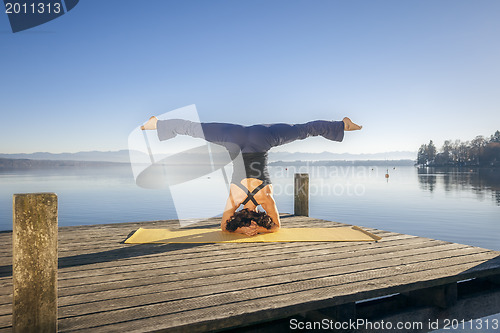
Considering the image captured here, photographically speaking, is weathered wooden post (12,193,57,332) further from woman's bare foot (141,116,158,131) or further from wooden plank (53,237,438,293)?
woman's bare foot (141,116,158,131)

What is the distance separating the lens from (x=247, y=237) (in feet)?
20.1

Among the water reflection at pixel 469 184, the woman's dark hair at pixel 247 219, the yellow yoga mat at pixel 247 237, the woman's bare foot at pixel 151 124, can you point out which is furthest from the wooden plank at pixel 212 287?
the water reflection at pixel 469 184

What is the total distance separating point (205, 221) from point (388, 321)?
469cm

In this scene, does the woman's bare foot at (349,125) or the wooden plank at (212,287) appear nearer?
the wooden plank at (212,287)

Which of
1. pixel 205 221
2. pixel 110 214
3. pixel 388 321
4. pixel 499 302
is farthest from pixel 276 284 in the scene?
pixel 110 214

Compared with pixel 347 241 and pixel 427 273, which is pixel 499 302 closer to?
pixel 427 273

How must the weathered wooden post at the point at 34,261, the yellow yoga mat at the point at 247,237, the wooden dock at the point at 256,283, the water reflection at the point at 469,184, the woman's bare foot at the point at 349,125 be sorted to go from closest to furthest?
1. the weathered wooden post at the point at 34,261
2. the wooden dock at the point at 256,283
3. the yellow yoga mat at the point at 247,237
4. the woman's bare foot at the point at 349,125
5. the water reflection at the point at 469,184

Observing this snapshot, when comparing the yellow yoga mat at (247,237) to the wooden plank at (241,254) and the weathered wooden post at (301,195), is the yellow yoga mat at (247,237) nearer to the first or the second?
the wooden plank at (241,254)

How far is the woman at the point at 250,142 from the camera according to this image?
6602 mm

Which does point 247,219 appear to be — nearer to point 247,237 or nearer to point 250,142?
point 247,237

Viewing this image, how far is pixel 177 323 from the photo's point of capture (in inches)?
111

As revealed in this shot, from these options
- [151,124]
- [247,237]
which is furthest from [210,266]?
[151,124]

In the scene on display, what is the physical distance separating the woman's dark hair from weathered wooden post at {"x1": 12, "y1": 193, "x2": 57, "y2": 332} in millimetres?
3982

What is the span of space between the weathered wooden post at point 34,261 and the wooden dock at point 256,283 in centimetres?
24
